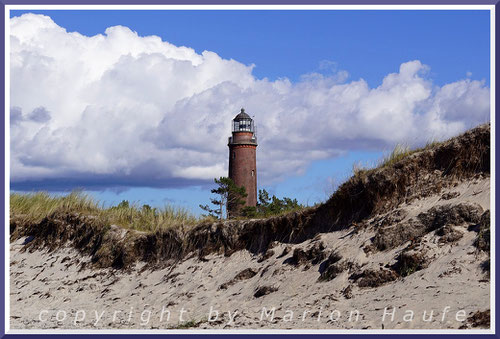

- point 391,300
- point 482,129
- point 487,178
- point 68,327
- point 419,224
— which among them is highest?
point 482,129

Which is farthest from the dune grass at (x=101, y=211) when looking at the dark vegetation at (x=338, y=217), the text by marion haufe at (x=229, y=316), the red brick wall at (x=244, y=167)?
the red brick wall at (x=244, y=167)

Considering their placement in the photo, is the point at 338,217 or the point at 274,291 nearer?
the point at 274,291

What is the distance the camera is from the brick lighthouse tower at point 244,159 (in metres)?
44.3

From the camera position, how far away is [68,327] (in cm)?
1195

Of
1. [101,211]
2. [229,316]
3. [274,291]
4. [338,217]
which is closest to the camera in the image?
[229,316]

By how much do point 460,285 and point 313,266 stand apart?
3613 millimetres

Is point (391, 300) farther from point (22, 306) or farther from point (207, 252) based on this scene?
point (22, 306)

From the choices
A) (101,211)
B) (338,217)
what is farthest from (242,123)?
(338,217)

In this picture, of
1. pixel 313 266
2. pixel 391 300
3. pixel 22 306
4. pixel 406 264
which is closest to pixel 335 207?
pixel 313 266

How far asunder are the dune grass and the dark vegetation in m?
0.48

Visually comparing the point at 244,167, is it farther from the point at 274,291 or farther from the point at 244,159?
the point at 274,291

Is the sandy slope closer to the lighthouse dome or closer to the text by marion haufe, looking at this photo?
the text by marion haufe

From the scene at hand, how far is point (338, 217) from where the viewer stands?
1304 centimetres

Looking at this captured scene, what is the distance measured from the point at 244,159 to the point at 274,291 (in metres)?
33.5
